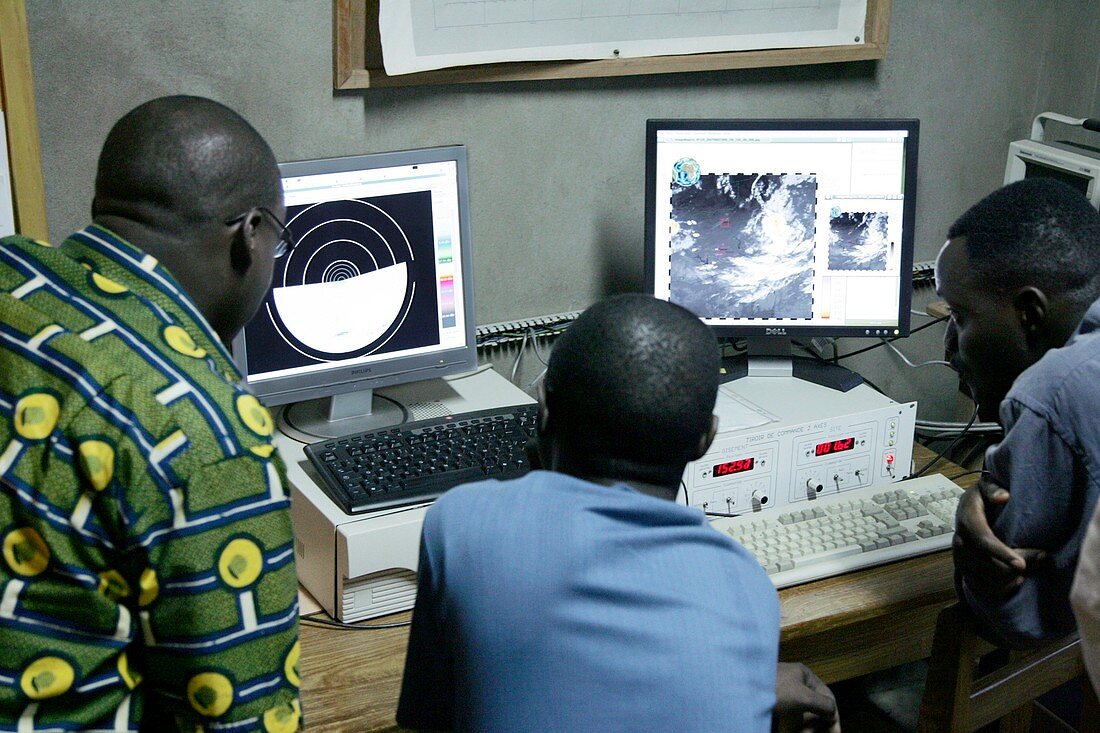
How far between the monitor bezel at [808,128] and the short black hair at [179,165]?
0.99 metres

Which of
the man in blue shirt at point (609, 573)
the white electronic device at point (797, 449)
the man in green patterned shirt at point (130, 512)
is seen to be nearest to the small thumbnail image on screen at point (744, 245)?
the white electronic device at point (797, 449)

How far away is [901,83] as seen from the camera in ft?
7.83

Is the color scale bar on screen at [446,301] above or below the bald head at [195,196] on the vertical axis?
below

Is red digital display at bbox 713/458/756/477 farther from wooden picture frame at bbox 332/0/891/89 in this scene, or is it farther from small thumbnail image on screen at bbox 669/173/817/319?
wooden picture frame at bbox 332/0/891/89

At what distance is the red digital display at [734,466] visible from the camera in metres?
1.75

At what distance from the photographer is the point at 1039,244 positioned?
1478 mm

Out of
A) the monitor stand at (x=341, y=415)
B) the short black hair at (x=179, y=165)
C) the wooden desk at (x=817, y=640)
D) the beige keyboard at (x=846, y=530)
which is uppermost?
the short black hair at (x=179, y=165)

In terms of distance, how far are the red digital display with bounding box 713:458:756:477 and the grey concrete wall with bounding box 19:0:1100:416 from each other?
1.92ft

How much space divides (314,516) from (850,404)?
90cm

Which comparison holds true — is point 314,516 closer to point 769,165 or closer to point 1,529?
point 1,529

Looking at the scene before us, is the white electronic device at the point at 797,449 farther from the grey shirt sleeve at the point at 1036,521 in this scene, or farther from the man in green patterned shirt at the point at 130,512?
the man in green patterned shirt at the point at 130,512

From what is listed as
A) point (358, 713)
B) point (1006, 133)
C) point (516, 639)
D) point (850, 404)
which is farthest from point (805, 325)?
point (516, 639)

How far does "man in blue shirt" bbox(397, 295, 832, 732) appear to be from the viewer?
919mm

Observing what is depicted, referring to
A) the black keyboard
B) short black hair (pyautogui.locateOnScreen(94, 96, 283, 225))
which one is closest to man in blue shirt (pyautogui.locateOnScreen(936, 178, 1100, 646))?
the black keyboard
